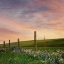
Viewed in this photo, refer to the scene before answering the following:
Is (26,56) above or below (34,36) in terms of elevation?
below

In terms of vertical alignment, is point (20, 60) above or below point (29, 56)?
below

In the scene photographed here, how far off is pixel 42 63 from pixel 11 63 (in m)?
2.81

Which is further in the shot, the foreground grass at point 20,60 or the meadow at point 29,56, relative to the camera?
the foreground grass at point 20,60

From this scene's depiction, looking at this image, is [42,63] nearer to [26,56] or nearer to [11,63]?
[11,63]

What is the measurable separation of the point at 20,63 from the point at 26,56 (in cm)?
309

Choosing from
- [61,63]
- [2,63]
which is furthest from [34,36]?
[61,63]

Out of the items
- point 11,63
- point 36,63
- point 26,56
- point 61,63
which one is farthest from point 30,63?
point 61,63

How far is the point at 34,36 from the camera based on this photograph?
1367 inches

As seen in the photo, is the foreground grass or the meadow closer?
the meadow

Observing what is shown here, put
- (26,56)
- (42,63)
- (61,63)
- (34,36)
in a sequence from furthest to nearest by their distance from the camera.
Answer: (34,36), (26,56), (42,63), (61,63)

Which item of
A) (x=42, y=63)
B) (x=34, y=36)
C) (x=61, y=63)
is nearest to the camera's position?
(x=61, y=63)

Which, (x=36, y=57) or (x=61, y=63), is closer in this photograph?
(x=61, y=63)

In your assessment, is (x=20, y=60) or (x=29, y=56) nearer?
(x=20, y=60)

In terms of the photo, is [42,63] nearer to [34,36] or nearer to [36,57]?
[36,57]
